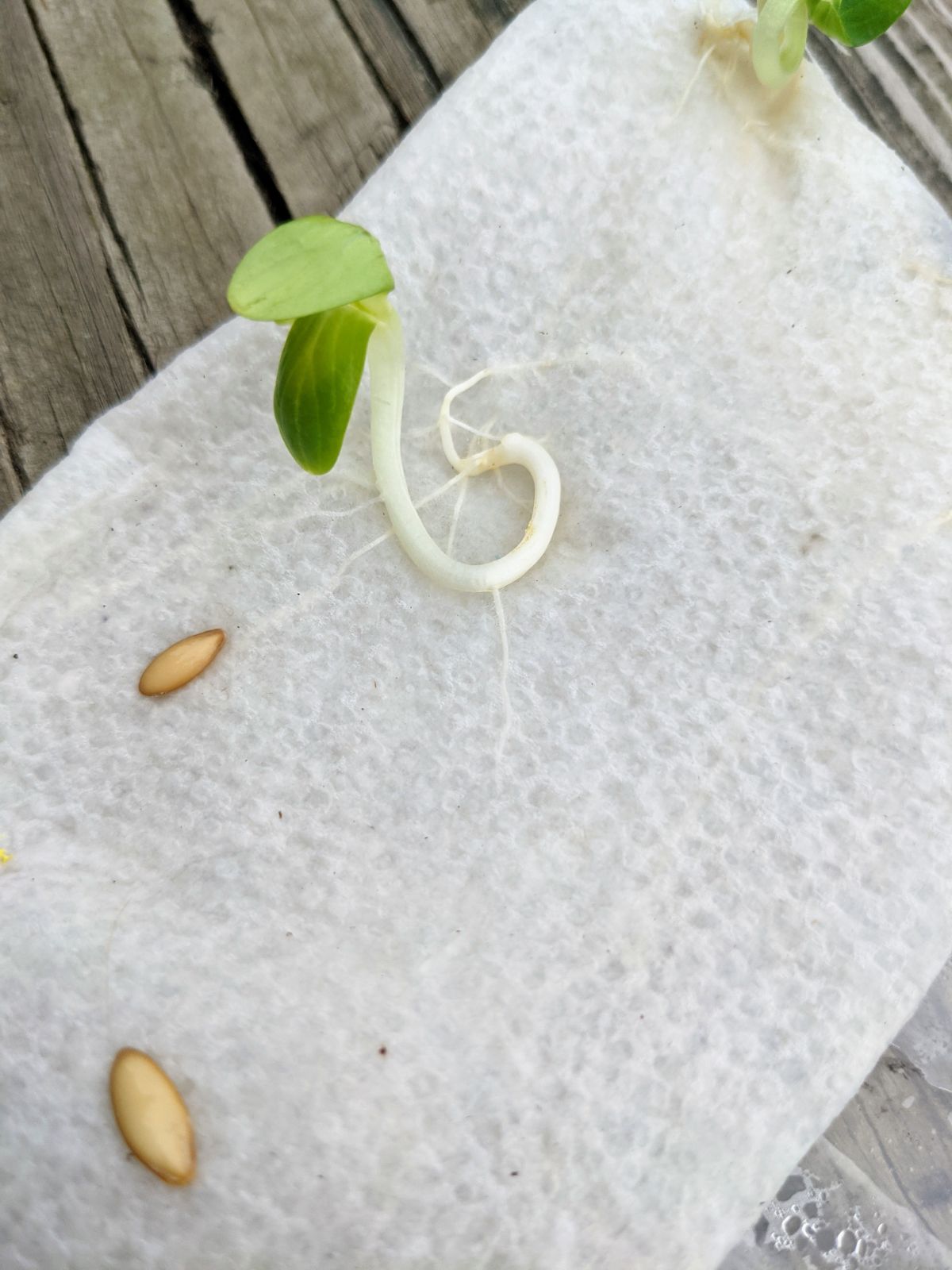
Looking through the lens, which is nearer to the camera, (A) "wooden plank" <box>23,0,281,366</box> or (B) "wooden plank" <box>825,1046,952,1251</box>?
(B) "wooden plank" <box>825,1046,952,1251</box>

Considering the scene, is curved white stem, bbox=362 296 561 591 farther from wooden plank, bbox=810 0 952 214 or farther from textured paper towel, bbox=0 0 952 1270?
wooden plank, bbox=810 0 952 214

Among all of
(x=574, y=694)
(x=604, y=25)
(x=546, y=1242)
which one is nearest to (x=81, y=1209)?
(x=546, y=1242)

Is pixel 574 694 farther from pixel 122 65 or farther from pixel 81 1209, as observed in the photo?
pixel 122 65

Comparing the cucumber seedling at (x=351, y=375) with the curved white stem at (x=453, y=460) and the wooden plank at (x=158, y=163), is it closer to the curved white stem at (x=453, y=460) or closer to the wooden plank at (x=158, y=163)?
the curved white stem at (x=453, y=460)

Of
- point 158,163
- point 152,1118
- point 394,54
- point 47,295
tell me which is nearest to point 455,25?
point 394,54

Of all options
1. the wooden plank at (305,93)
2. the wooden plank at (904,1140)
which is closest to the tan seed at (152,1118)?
the wooden plank at (904,1140)

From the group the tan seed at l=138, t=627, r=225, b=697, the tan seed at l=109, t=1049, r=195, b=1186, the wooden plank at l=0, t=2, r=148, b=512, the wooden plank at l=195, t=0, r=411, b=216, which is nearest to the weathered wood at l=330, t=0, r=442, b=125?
the wooden plank at l=195, t=0, r=411, b=216
